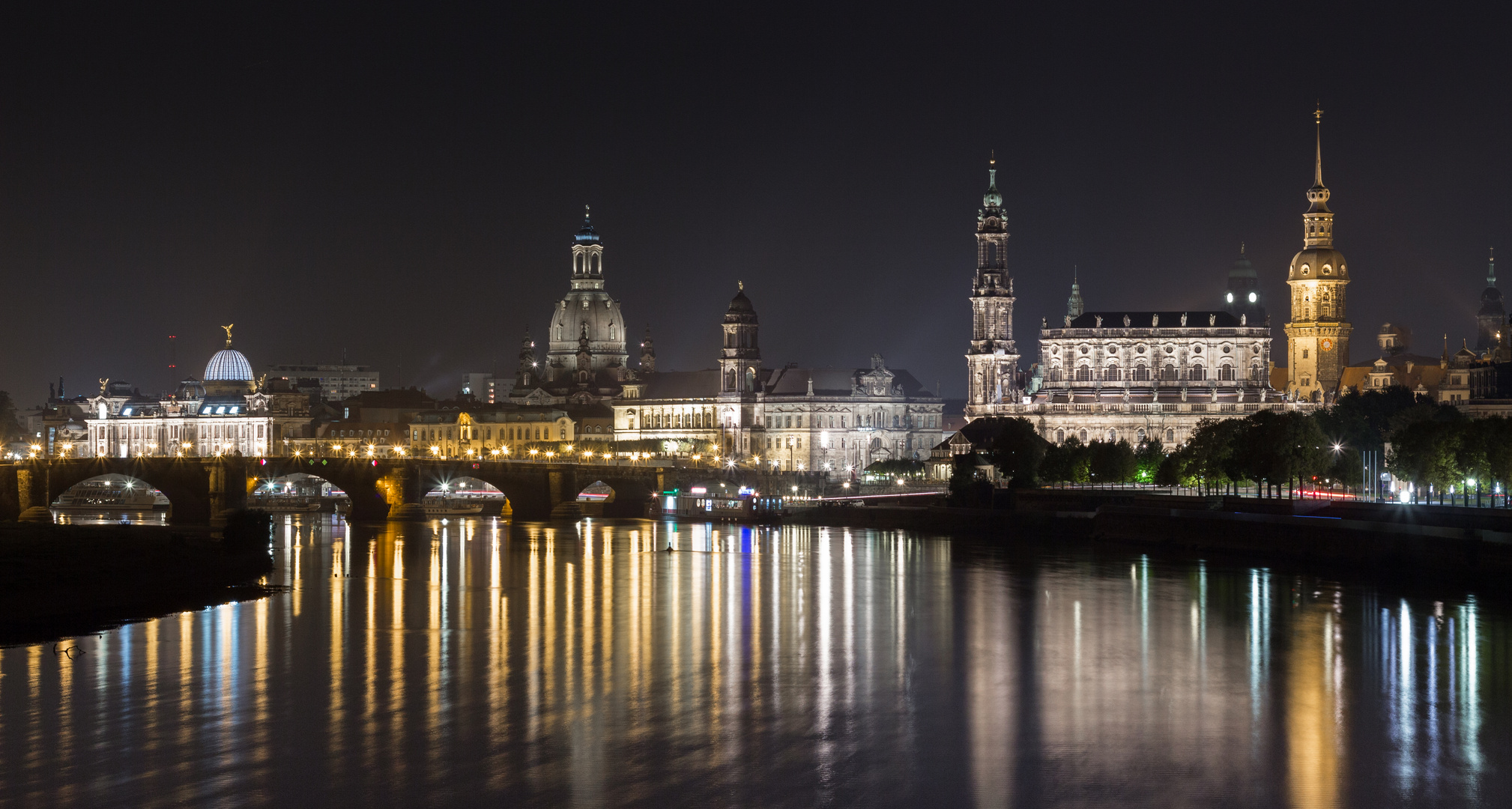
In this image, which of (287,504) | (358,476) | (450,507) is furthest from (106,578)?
(287,504)

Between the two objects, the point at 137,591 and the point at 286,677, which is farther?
the point at 137,591

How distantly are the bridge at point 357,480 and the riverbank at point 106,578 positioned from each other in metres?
41.0

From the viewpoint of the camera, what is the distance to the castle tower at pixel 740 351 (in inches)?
7657

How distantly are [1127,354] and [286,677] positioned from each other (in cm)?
12411

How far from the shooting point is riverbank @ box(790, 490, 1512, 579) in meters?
64.1

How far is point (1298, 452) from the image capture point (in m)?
93.6

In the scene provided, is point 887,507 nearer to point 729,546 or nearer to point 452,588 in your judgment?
point 729,546

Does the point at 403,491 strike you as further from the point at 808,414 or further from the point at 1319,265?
the point at 1319,265

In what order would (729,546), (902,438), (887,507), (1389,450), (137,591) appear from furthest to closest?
(902,438), (887,507), (729,546), (1389,450), (137,591)

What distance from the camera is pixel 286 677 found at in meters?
47.0

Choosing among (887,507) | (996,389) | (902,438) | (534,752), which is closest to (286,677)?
(534,752)

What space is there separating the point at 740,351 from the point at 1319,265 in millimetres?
64200

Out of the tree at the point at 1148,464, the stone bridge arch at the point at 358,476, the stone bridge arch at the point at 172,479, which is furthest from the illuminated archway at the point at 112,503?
the tree at the point at 1148,464

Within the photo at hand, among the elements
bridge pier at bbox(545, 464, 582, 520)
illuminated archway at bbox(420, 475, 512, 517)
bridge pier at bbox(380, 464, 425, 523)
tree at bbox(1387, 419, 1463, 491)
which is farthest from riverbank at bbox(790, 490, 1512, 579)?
illuminated archway at bbox(420, 475, 512, 517)
